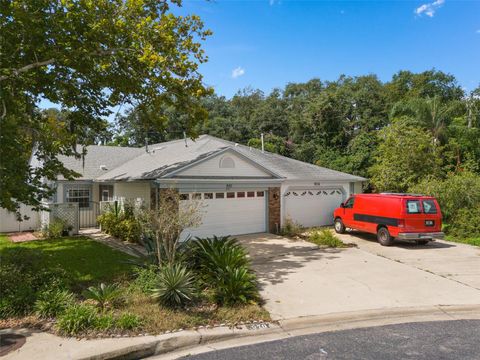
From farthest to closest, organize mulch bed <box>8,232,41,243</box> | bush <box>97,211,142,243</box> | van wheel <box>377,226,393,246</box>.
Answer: mulch bed <box>8,232,41,243</box> → bush <box>97,211,142,243</box> → van wheel <box>377,226,393,246</box>

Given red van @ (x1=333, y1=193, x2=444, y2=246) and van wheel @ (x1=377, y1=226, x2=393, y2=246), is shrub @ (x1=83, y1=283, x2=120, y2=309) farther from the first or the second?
van wheel @ (x1=377, y1=226, x2=393, y2=246)

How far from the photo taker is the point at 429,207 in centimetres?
1330

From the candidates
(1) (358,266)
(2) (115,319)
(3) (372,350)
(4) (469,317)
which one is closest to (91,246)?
(2) (115,319)

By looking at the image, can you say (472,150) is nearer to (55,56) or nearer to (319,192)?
(319,192)

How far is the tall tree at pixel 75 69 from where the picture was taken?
936 centimetres

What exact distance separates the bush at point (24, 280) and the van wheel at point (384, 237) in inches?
436

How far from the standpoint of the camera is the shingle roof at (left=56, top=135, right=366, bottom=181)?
15688 mm

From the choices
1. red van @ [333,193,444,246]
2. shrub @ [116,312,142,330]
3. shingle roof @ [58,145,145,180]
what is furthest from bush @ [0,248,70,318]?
shingle roof @ [58,145,145,180]

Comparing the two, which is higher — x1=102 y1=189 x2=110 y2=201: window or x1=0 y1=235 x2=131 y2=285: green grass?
x1=102 y1=189 x2=110 y2=201: window

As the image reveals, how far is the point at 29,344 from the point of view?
5.41m

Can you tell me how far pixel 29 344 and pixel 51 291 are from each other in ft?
5.37

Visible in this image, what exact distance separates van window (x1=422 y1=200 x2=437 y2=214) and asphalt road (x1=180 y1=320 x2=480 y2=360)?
24.4ft

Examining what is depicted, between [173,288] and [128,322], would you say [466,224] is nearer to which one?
[173,288]

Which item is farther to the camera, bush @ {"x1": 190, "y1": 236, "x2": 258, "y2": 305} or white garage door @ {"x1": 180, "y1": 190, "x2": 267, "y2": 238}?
white garage door @ {"x1": 180, "y1": 190, "x2": 267, "y2": 238}
